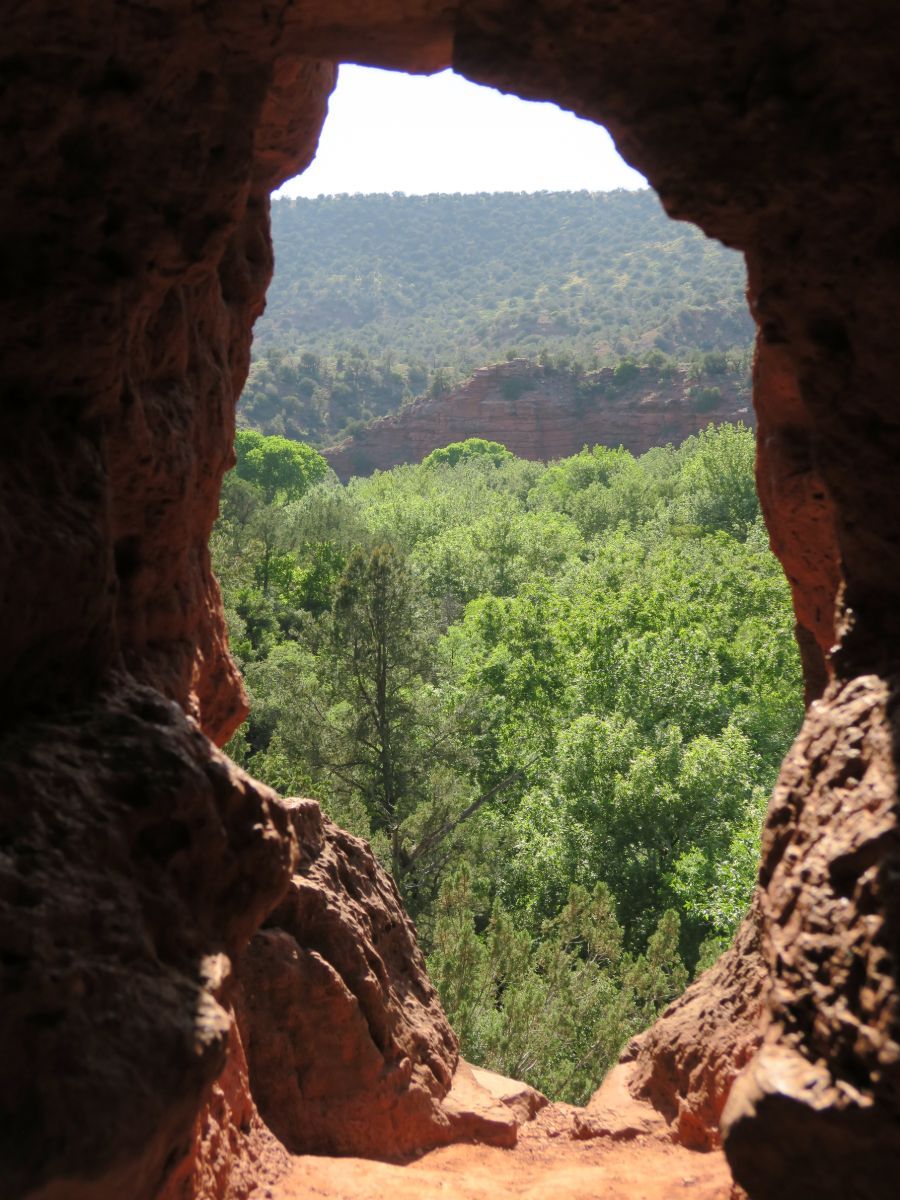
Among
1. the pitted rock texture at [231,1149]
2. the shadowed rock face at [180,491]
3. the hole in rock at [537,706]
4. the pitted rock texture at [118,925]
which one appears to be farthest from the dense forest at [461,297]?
the pitted rock texture at [118,925]

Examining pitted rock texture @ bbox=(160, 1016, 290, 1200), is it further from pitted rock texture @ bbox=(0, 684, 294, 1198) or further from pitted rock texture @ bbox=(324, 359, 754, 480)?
pitted rock texture @ bbox=(324, 359, 754, 480)

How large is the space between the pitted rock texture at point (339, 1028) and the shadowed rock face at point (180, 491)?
1604 mm

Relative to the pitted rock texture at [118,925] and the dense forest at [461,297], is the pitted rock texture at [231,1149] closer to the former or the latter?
the pitted rock texture at [118,925]

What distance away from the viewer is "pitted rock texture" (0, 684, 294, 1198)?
3.53 m

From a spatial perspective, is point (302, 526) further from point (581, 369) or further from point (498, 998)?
point (581, 369)

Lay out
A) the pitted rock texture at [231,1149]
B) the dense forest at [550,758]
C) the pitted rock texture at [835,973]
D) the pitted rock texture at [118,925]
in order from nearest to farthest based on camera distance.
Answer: the pitted rock texture at [118,925] < the pitted rock texture at [835,973] < the pitted rock texture at [231,1149] < the dense forest at [550,758]

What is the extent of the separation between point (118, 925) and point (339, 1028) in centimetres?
420

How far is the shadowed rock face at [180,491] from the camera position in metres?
3.80

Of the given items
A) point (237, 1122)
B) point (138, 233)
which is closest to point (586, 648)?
point (237, 1122)

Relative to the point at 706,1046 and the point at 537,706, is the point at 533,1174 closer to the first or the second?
the point at 706,1046

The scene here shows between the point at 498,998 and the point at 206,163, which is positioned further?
the point at 498,998

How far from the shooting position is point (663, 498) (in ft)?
146

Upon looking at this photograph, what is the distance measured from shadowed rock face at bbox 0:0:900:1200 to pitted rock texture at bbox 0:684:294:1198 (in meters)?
0.01

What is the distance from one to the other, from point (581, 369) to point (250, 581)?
56.0m
